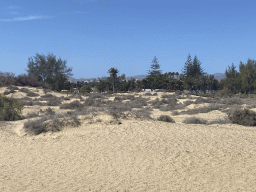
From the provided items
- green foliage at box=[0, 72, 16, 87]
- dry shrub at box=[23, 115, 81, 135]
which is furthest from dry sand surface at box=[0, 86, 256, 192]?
green foliage at box=[0, 72, 16, 87]

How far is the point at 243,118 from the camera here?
13234mm

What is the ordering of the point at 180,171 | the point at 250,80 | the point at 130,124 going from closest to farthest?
the point at 180,171 → the point at 130,124 → the point at 250,80

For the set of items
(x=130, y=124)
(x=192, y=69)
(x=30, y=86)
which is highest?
(x=192, y=69)

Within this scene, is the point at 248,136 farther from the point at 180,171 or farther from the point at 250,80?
the point at 250,80

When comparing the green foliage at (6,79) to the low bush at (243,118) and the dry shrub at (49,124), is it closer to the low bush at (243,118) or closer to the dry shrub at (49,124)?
the dry shrub at (49,124)

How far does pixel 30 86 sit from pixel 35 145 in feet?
107

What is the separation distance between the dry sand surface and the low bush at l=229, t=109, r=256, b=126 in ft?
7.98

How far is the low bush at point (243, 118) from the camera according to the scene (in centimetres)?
1299

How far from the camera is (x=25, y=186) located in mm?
6035

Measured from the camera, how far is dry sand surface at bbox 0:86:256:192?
6074mm

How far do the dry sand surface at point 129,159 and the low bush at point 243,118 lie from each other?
2.43 meters

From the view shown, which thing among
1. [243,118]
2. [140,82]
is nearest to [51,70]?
[140,82]

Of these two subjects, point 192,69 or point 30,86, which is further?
point 192,69

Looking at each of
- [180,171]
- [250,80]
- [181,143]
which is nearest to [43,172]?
[180,171]
